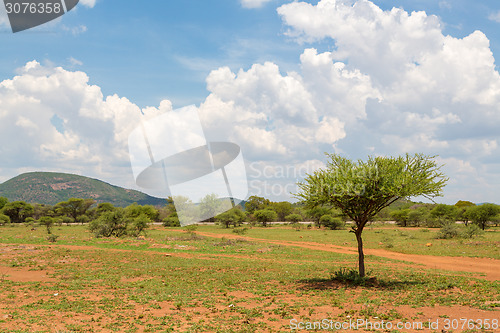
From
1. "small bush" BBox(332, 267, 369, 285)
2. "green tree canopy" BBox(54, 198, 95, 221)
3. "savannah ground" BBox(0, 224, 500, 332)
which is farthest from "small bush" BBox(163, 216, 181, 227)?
"small bush" BBox(332, 267, 369, 285)

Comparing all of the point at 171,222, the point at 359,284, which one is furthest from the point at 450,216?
the point at 359,284

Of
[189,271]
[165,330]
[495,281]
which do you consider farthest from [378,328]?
[189,271]

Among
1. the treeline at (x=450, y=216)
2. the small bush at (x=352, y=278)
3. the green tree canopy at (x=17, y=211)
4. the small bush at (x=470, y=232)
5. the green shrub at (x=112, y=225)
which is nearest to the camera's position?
the small bush at (x=352, y=278)

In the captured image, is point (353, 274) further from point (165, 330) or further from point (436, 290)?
point (165, 330)

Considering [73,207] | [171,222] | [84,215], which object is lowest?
[171,222]

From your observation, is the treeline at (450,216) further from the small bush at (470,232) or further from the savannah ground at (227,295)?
the savannah ground at (227,295)

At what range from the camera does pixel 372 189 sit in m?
16.4

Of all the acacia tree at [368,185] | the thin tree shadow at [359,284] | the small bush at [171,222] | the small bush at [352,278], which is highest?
the acacia tree at [368,185]

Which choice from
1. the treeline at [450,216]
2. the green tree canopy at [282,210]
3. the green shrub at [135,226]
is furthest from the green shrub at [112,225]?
the green tree canopy at [282,210]

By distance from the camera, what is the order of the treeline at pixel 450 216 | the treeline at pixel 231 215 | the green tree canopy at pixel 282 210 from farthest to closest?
the green tree canopy at pixel 282 210
the treeline at pixel 450 216
the treeline at pixel 231 215

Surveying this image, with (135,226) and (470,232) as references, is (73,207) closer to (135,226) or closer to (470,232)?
(135,226)

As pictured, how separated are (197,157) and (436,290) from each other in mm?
17979

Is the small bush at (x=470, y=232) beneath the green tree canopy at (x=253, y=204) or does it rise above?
beneath

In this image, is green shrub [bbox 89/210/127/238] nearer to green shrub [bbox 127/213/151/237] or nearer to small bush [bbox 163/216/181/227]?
green shrub [bbox 127/213/151/237]
